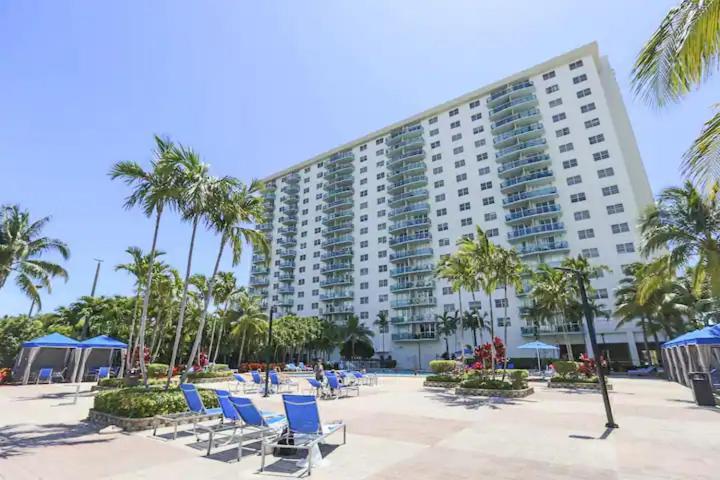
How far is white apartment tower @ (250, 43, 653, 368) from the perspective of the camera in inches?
1654

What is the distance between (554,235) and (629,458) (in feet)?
140

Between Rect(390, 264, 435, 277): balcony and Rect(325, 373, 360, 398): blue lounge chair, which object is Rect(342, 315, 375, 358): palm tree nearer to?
Rect(390, 264, 435, 277): balcony

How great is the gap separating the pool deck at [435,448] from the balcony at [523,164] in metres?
41.0

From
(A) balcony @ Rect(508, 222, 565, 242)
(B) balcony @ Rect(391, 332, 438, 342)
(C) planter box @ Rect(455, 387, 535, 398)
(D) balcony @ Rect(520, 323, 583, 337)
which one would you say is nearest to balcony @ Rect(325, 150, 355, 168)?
(A) balcony @ Rect(508, 222, 565, 242)

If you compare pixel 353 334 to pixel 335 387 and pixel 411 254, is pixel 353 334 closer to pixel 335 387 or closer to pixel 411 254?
pixel 411 254

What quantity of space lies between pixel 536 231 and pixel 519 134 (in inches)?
585

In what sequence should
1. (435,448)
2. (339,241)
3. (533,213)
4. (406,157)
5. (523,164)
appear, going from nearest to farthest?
(435,448) < (533,213) < (523,164) < (406,157) < (339,241)

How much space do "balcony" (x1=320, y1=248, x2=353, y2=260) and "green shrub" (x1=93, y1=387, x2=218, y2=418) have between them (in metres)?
50.6

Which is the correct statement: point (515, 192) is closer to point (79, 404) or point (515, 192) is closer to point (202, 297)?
point (202, 297)

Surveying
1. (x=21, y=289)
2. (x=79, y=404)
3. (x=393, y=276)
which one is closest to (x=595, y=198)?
(x=393, y=276)

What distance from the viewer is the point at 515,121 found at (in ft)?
166

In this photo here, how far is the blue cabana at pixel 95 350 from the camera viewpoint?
19984 mm


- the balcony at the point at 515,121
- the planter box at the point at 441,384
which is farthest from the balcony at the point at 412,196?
the planter box at the point at 441,384

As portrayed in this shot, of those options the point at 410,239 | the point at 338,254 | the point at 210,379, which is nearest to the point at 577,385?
the point at 210,379
